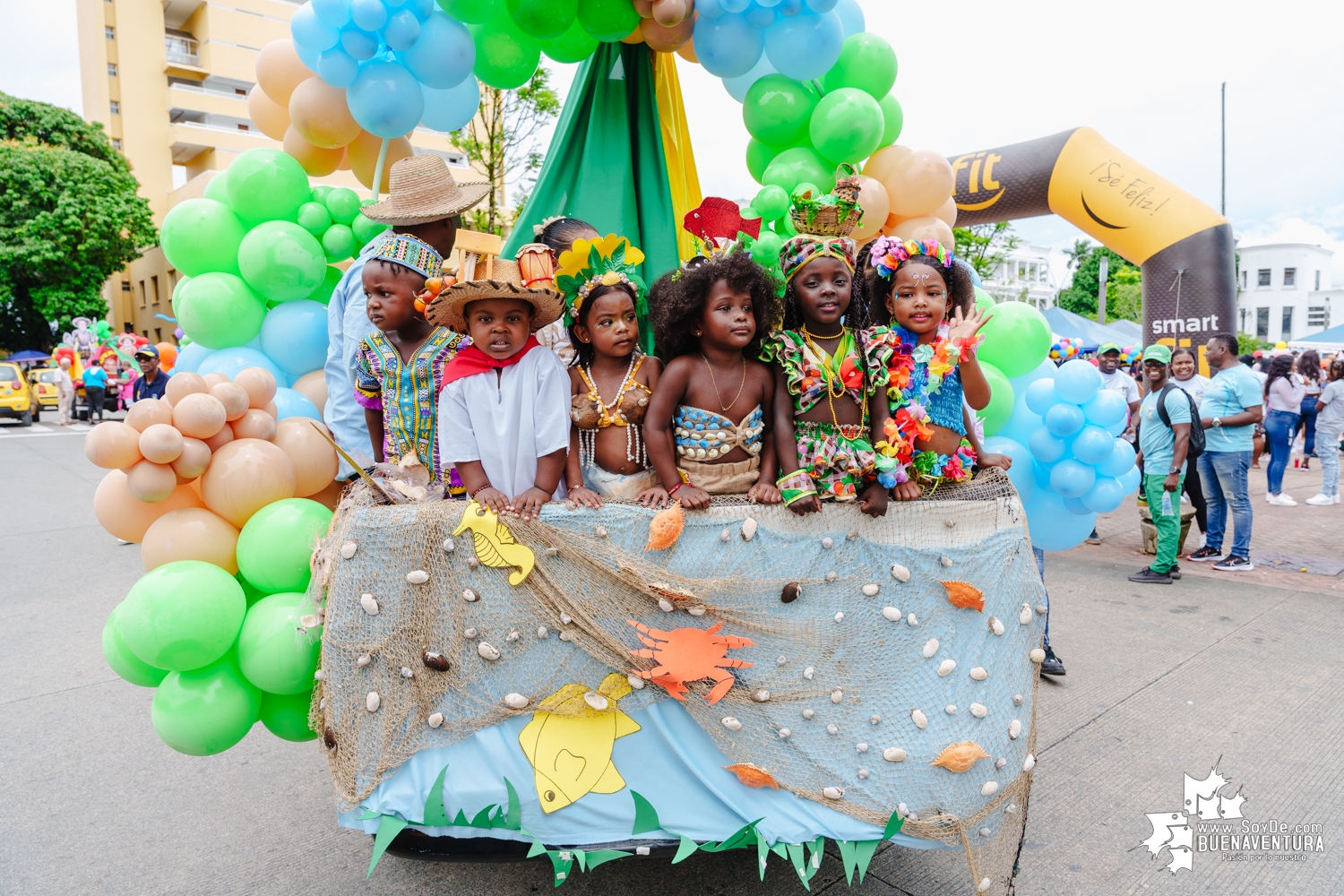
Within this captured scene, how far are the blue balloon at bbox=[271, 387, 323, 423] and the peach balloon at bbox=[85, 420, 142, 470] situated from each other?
2.45 feet

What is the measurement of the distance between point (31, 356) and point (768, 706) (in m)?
31.6

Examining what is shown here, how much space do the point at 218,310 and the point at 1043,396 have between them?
3970 millimetres

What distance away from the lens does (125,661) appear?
2221 mm

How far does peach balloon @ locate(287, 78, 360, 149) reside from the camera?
3.21 m

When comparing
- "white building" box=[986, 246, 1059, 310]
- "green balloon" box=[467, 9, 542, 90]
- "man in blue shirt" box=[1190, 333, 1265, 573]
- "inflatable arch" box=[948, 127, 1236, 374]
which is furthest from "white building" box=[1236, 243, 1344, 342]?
"green balloon" box=[467, 9, 542, 90]

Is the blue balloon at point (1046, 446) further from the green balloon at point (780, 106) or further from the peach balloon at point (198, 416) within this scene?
the peach balloon at point (198, 416)

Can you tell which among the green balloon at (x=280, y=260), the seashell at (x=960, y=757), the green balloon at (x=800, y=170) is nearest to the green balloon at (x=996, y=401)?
the green balloon at (x=800, y=170)

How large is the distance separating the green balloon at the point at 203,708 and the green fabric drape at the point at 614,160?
7.65 feet

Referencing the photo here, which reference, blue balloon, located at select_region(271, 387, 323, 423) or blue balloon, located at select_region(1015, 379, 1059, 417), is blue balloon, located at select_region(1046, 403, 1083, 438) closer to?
blue balloon, located at select_region(1015, 379, 1059, 417)

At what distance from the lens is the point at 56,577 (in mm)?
5746

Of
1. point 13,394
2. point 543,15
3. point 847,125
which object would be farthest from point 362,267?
point 13,394

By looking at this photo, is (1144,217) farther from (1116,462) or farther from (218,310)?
(218,310)

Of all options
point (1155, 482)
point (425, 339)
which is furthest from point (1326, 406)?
point (425, 339)

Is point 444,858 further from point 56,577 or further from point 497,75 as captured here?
point 56,577
